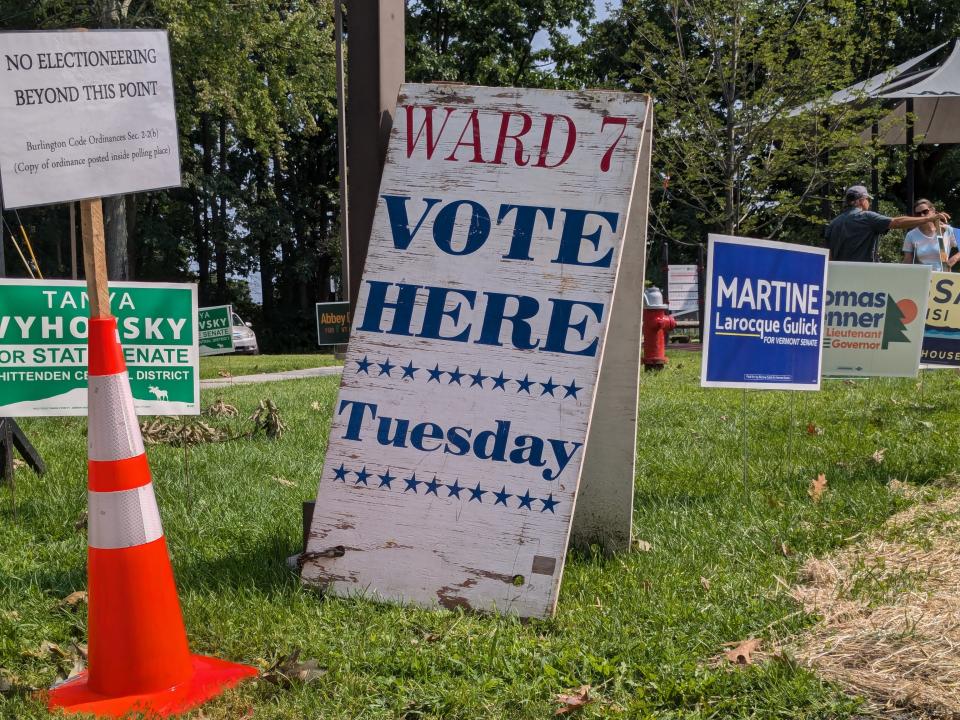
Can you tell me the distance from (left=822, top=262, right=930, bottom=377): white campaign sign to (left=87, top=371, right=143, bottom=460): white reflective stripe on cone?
5.35 metres

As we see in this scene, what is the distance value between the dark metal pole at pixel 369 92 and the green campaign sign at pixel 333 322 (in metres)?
4.46

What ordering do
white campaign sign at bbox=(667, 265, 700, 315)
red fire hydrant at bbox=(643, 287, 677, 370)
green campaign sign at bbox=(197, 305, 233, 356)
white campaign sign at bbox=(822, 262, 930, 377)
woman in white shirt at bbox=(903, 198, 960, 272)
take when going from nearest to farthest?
1. green campaign sign at bbox=(197, 305, 233, 356)
2. white campaign sign at bbox=(822, 262, 930, 377)
3. woman in white shirt at bbox=(903, 198, 960, 272)
4. red fire hydrant at bbox=(643, 287, 677, 370)
5. white campaign sign at bbox=(667, 265, 700, 315)

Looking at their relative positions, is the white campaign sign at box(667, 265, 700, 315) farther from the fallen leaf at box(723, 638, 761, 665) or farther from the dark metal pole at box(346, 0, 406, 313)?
the fallen leaf at box(723, 638, 761, 665)

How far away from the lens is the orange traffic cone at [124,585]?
2.89m

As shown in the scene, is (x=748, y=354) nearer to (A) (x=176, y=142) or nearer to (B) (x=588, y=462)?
(B) (x=588, y=462)

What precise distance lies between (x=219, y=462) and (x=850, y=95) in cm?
1587

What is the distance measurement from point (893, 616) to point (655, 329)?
9.38 metres

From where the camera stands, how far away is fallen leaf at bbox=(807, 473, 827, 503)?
16.4 feet

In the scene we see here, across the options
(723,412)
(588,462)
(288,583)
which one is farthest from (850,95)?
(288,583)

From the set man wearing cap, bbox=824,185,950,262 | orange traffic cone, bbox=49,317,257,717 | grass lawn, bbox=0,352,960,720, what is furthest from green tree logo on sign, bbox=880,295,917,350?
orange traffic cone, bbox=49,317,257,717

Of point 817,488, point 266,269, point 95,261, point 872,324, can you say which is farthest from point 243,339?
point 95,261

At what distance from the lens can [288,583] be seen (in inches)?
147

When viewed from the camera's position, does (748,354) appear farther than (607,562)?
Yes

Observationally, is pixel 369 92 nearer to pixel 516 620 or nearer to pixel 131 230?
pixel 516 620
